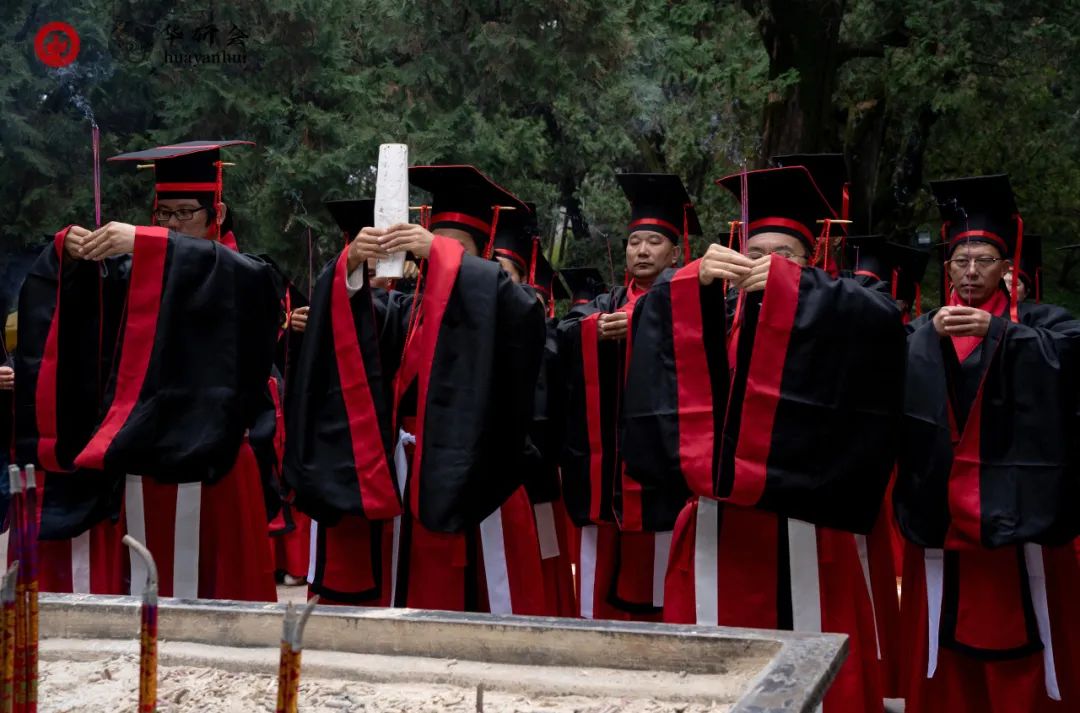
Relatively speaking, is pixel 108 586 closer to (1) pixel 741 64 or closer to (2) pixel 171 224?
(2) pixel 171 224

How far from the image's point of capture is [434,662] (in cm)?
326

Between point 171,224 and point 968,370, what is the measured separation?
3274 mm

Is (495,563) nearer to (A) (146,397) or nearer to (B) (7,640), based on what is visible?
(A) (146,397)

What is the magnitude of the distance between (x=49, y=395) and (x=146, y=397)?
1.40ft

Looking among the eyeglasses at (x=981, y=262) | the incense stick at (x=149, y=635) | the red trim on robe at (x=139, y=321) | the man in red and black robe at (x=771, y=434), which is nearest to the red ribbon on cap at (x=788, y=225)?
the man in red and black robe at (x=771, y=434)

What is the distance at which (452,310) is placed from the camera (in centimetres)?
497

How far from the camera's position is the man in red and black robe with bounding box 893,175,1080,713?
4922 mm

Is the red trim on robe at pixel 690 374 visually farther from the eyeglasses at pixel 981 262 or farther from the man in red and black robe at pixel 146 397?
the man in red and black robe at pixel 146 397

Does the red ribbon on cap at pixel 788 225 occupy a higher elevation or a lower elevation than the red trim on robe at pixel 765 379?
higher

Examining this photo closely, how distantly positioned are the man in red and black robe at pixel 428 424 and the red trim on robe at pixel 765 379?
1.04 meters

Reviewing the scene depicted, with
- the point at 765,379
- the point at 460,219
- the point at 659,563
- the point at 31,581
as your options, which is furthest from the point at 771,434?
the point at 31,581

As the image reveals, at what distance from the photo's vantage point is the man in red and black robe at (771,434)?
426 centimetres

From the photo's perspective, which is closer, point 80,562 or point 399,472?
point 399,472

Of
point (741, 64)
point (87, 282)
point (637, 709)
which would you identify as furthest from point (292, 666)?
point (741, 64)
